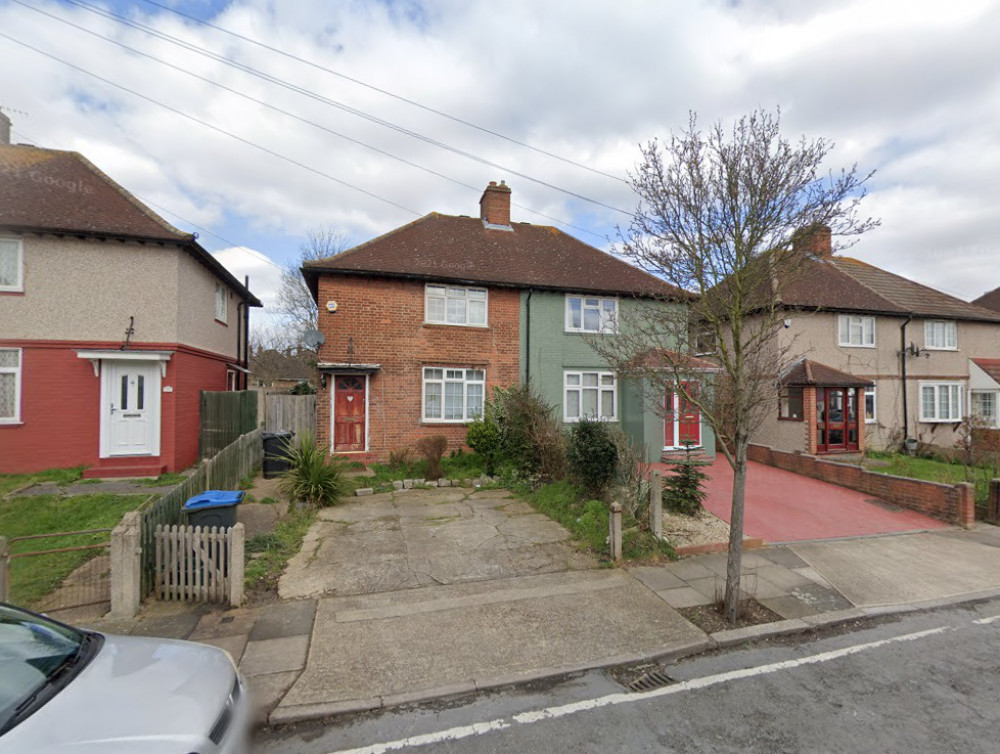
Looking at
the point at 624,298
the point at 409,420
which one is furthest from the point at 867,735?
the point at 624,298

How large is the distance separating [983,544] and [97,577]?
13.1 meters

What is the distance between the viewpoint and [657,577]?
605 centimetres

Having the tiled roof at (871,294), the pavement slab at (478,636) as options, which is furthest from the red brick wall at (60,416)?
the tiled roof at (871,294)

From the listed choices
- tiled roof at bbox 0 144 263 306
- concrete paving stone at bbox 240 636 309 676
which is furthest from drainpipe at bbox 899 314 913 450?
tiled roof at bbox 0 144 263 306

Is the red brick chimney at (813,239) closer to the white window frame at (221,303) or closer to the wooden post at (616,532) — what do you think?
the wooden post at (616,532)

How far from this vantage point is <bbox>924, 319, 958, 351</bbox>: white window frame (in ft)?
60.0

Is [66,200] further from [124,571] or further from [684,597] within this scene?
[684,597]

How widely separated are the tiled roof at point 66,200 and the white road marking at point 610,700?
11.7 m

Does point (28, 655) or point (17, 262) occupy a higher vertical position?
point (17, 262)

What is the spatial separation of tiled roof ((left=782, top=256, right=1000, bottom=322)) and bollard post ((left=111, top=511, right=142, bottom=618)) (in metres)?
17.4

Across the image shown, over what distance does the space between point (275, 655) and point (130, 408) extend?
953 cm

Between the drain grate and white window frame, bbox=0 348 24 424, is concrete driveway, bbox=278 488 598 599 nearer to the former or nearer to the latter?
the drain grate

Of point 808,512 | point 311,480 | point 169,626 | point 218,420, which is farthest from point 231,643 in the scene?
point 808,512

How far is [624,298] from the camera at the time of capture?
1498cm
